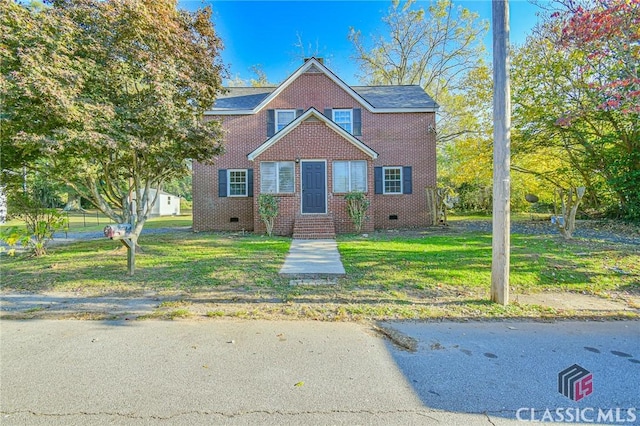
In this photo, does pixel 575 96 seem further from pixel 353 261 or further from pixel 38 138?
pixel 38 138

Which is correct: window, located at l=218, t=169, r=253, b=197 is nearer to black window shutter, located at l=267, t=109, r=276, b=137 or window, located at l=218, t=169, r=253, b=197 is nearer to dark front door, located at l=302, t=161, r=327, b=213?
black window shutter, located at l=267, t=109, r=276, b=137

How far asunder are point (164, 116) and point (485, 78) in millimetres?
17703

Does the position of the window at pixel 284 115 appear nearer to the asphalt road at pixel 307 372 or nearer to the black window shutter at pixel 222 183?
the black window shutter at pixel 222 183

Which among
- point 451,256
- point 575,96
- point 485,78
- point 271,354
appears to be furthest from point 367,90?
point 271,354

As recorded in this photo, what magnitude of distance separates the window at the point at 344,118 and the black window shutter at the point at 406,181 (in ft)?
10.7

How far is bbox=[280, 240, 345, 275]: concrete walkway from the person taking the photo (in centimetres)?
661

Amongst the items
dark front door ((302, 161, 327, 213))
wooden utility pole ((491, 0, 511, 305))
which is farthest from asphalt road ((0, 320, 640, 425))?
dark front door ((302, 161, 327, 213))

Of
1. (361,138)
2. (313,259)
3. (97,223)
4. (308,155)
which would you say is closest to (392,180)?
(361,138)

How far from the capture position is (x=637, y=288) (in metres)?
5.52

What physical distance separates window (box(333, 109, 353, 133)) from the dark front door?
3.47 meters

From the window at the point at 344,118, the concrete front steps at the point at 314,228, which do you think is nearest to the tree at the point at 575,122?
the window at the point at 344,118

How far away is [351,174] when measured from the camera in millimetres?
12883

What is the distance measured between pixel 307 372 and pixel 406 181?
1319 centimetres

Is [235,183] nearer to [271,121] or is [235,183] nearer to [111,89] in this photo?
[271,121]
